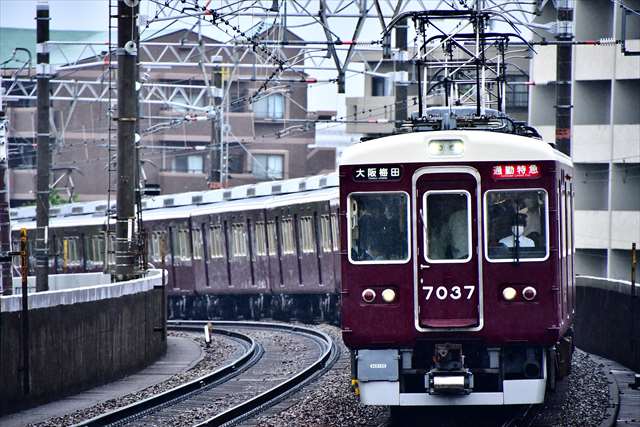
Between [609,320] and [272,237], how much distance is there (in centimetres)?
1224

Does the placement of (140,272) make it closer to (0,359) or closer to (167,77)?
(0,359)

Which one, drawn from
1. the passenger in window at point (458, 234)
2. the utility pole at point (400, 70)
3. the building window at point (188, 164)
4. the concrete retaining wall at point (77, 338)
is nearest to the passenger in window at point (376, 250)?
the passenger in window at point (458, 234)

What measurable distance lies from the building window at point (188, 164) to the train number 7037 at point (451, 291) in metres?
50.0

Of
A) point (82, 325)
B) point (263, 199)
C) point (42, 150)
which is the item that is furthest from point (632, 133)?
point (82, 325)

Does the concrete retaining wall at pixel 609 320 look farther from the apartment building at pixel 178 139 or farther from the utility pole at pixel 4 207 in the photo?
the apartment building at pixel 178 139

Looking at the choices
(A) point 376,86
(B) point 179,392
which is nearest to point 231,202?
(B) point 179,392

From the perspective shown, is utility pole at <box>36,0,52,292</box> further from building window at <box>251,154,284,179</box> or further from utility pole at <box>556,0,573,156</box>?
building window at <box>251,154,284,179</box>

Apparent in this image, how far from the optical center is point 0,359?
44.8 ft

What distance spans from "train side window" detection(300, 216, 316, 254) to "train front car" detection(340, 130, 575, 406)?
16.7 meters

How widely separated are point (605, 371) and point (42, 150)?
37.5ft

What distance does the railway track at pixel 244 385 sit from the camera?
1417 cm

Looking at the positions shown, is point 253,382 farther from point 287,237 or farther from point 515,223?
point 287,237

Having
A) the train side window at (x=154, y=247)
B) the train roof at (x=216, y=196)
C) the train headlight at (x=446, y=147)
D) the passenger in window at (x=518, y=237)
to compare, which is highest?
the train headlight at (x=446, y=147)

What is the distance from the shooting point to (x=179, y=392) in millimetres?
16547
